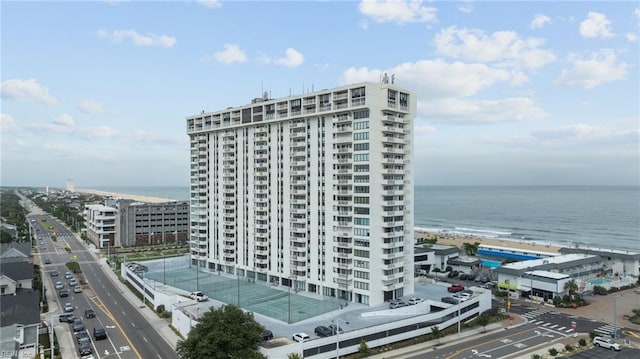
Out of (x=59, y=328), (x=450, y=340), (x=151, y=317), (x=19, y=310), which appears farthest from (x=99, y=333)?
(x=450, y=340)

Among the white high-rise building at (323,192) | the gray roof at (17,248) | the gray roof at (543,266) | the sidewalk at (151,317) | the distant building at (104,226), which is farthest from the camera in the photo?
the distant building at (104,226)

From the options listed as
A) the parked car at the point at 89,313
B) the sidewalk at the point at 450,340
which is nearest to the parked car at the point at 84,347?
the parked car at the point at 89,313

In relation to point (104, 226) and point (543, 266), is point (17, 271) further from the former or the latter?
point (543, 266)

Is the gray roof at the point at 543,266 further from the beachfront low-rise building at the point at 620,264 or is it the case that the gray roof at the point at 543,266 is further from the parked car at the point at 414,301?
the parked car at the point at 414,301

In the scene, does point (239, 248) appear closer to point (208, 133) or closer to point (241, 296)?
point (241, 296)

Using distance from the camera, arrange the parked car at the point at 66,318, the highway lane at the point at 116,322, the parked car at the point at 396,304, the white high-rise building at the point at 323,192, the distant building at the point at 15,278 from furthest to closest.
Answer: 1. the distant building at the point at 15,278
2. the white high-rise building at the point at 323,192
3. the parked car at the point at 66,318
4. the parked car at the point at 396,304
5. the highway lane at the point at 116,322

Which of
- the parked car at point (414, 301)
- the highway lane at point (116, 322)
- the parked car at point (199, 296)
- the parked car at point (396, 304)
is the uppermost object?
the parked car at point (414, 301)

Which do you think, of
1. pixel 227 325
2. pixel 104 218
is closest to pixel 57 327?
pixel 227 325

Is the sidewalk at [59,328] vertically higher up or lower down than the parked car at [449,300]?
lower down
